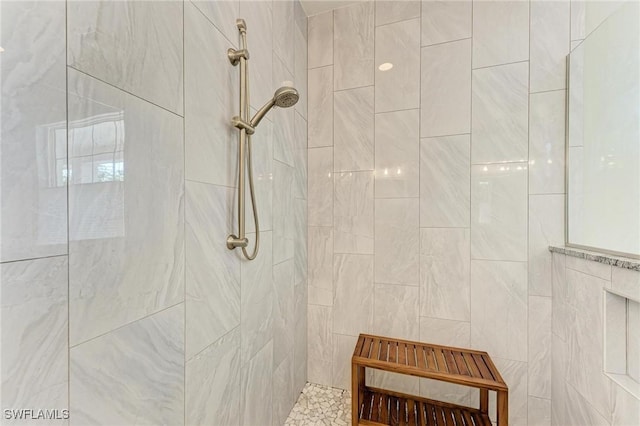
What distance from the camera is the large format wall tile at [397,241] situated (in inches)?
64.6

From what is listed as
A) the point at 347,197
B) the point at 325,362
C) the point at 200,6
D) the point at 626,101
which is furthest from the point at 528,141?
the point at 325,362

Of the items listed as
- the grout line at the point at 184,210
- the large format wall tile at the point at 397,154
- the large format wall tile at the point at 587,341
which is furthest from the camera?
the large format wall tile at the point at 397,154

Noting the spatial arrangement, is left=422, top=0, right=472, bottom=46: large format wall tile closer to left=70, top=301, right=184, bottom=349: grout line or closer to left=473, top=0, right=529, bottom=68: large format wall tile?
left=473, top=0, right=529, bottom=68: large format wall tile

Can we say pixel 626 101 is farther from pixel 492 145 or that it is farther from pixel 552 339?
pixel 552 339

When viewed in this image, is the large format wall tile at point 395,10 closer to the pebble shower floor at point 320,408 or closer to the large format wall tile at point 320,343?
the large format wall tile at point 320,343

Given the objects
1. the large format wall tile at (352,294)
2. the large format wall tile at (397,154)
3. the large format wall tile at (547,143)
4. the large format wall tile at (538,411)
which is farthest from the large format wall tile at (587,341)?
the large format wall tile at (352,294)

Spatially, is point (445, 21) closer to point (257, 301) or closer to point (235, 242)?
point (235, 242)

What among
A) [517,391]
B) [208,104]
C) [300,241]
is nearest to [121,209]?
[208,104]

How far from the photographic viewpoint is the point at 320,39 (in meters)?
1.82

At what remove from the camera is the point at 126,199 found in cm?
66

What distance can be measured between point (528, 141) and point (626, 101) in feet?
1.21

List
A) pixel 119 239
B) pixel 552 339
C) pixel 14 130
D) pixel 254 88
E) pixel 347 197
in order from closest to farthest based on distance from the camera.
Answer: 1. pixel 14 130
2. pixel 119 239
3. pixel 254 88
4. pixel 552 339
5. pixel 347 197

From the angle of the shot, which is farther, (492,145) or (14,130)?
(492,145)

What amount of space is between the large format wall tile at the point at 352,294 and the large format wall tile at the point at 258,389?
572mm
